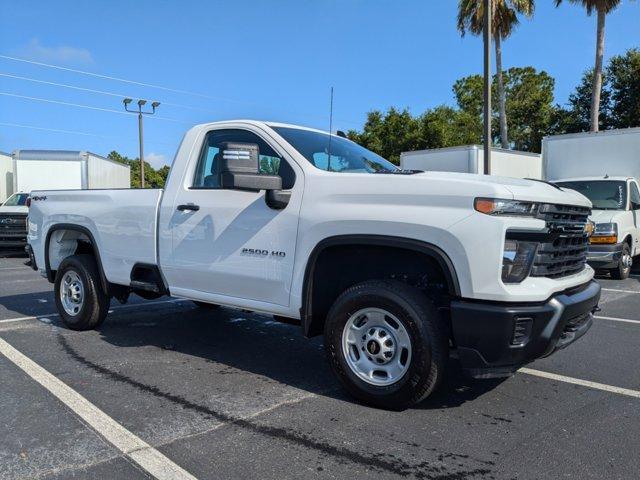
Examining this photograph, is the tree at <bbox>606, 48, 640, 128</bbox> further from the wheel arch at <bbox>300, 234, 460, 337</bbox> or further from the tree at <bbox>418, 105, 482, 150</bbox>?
the wheel arch at <bbox>300, 234, 460, 337</bbox>

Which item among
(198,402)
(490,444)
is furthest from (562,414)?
(198,402)

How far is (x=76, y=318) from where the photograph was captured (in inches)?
241

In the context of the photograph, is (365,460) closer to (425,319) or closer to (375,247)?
(425,319)

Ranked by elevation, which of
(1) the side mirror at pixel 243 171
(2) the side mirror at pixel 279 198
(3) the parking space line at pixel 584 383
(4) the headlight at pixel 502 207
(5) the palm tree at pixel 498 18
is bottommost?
(3) the parking space line at pixel 584 383

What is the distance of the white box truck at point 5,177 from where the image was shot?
64.7 ft

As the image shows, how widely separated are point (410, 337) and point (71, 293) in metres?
4.22

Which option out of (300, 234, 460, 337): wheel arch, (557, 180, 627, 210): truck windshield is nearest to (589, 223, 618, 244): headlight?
(557, 180, 627, 210): truck windshield

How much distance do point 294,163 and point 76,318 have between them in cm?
333

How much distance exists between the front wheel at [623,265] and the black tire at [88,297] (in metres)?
8.83

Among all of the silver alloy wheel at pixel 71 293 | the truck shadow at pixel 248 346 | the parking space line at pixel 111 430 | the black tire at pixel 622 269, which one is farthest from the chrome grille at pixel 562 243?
the black tire at pixel 622 269

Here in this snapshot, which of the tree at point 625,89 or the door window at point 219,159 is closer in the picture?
the door window at point 219,159

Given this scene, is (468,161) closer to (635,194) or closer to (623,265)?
(635,194)

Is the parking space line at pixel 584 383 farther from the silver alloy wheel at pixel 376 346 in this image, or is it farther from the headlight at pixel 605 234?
the headlight at pixel 605 234

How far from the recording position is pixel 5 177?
1992 cm
